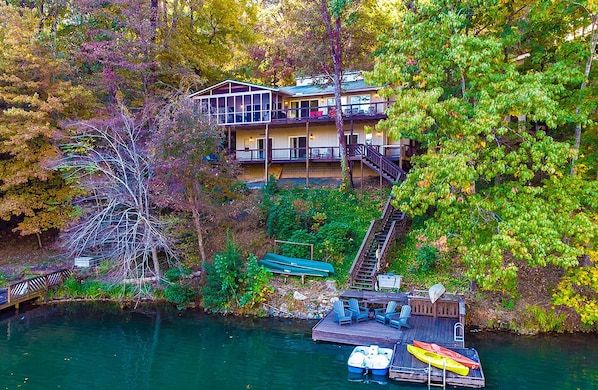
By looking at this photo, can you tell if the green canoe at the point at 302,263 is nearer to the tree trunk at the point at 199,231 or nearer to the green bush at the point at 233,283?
the green bush at the point at 233,283

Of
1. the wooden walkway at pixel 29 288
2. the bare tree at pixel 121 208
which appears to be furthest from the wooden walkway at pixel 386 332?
the wooden walkway at pixel 29 288

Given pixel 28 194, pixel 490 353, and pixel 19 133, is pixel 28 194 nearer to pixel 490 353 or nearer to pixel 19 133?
pixel 19 133

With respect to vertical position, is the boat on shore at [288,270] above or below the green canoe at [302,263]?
below

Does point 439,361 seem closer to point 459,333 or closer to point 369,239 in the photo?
point 459,333

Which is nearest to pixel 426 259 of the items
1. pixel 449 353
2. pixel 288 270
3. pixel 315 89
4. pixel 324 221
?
pixel 324 221

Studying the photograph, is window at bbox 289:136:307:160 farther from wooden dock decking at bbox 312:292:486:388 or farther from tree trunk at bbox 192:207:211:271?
wooden dock decking at bbox 312:292:486:388

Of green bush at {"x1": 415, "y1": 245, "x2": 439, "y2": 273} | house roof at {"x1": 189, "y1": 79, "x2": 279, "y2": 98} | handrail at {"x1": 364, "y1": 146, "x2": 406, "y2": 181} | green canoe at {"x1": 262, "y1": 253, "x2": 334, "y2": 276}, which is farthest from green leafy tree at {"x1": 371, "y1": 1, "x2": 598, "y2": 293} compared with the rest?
house roof at {"x1": 189, "y1": 79, "x2": 279, "y2": 98}

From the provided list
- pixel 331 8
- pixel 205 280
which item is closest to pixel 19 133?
pixel 205 280
